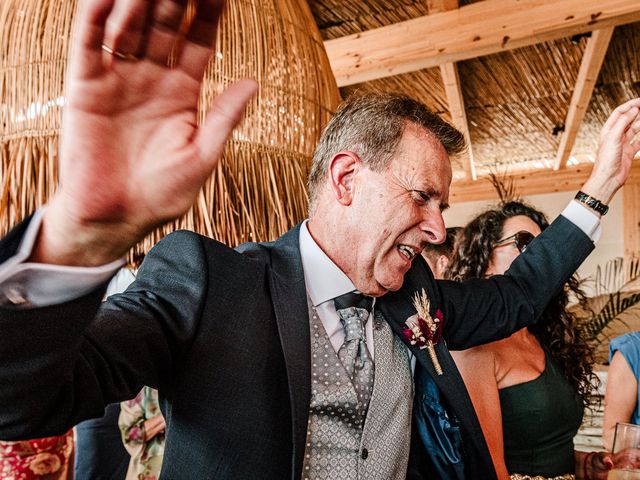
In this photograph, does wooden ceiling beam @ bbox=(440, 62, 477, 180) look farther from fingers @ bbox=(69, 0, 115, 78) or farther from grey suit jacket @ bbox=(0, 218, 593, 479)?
fingers @ bbox=(69, 0, 115, 78)

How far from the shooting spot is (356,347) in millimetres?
1256

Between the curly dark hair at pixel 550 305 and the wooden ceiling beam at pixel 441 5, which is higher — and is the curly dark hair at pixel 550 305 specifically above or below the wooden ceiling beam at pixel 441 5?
below

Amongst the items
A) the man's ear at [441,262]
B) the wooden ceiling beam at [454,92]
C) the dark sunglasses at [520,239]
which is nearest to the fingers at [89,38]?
the dark sunglasses at [520,239]

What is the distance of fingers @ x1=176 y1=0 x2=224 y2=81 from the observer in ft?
1.63

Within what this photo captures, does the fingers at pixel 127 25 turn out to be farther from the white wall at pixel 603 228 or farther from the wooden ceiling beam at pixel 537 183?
the wooden ceiling beam at pixel 537 183

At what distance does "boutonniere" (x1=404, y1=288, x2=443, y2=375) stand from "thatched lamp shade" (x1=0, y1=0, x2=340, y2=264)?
403 millimetres

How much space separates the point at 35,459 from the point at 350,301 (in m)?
0.75

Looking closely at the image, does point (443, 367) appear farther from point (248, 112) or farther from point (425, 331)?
point (248, 112)

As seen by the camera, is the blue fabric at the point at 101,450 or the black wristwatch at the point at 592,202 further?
the blue fabric at the point at 101,450

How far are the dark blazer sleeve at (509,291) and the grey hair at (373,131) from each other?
1.21 feet

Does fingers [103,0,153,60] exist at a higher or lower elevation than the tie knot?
higher

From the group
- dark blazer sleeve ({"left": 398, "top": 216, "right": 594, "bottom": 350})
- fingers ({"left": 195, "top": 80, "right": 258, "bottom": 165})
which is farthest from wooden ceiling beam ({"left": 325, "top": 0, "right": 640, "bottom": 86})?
fingers ({"left": 195, "top": 80, "right": 258, "bottom": 165})

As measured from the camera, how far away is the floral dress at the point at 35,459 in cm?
110

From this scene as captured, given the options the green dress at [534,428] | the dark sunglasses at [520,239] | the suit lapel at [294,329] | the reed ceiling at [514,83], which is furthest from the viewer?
the reed ceiling at [514,83]
